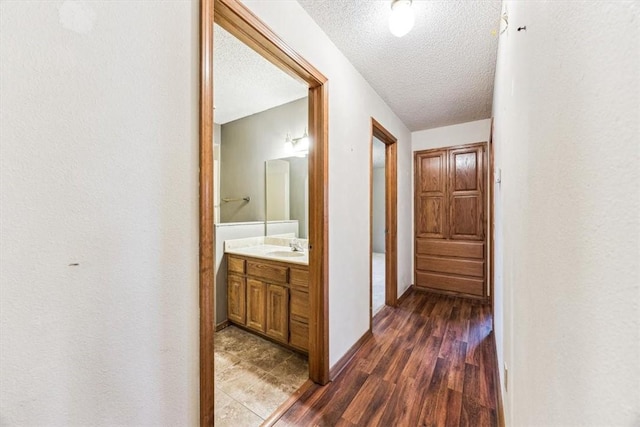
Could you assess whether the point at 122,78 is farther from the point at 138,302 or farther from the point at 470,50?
the point at 470,50

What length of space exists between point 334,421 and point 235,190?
2.88 meters

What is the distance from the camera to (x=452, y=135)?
3.69 meters

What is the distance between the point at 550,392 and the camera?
0.56 m

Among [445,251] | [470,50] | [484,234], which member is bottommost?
[445,251]

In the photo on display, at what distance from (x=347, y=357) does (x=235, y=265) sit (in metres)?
1.34

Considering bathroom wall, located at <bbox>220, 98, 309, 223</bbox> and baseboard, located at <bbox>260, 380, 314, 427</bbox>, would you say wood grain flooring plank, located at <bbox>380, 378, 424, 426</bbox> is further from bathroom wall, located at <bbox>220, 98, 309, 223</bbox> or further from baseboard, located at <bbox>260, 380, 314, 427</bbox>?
bathroom wall, located at <bbox>220, 98, 309, 223</bbox>

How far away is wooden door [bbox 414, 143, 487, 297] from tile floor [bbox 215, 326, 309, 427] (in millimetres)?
2460

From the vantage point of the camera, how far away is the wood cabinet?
6.93 feet

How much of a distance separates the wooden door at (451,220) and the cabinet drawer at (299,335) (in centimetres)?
239

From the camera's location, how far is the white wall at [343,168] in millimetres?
1594

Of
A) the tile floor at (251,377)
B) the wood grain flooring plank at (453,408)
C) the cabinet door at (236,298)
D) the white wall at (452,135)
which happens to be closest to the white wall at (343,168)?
the tile floor at (251,377)

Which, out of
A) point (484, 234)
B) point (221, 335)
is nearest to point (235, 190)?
point (221, 335)

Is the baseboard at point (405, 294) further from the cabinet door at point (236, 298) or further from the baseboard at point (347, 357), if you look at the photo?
the cabinet door at point (236, 298)

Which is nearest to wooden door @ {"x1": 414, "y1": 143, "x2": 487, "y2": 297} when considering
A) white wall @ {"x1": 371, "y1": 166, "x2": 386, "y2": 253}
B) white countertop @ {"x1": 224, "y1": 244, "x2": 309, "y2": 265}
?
white countertop @ {"x1": 224, "y1": 244, "x2": 309, "y2": 265}
